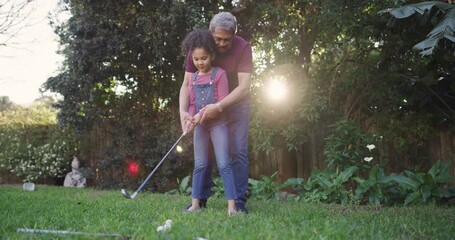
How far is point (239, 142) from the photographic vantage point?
388cm

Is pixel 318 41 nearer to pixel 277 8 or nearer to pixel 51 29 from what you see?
pixel 277 8

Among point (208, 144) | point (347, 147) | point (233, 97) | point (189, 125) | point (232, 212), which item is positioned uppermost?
point (233, 97)

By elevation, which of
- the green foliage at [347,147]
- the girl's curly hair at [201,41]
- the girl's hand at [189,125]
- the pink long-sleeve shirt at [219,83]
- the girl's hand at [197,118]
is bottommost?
the green foliage at [347,147]

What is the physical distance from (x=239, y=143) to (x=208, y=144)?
10.1 inches

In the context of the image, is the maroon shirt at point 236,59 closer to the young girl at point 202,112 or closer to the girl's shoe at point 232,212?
the young girl at point 202,112

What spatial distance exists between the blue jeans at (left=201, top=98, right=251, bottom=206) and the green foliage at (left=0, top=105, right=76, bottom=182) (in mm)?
6071

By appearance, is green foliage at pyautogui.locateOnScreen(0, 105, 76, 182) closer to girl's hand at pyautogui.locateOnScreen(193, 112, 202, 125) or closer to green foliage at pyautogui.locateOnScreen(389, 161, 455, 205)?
girl's hand at pyautogui.locateOnScreen(193, 112, 202, 125)

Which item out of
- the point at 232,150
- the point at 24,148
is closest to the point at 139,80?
the point at 24,148

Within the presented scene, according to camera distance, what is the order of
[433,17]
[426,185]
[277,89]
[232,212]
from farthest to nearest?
[277,89], [426,185], [433,17], [232,212]

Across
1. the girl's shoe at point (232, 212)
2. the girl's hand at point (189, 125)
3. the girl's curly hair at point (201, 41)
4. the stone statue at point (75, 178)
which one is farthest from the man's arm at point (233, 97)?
the stone statue at point (75, 178)

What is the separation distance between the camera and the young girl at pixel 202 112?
366cm

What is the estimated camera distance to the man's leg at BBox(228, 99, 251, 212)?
12.7 feet

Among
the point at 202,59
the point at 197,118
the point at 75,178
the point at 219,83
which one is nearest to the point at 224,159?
the point at 197,118

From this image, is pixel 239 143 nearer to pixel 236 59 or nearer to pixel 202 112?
pixel 202 112
